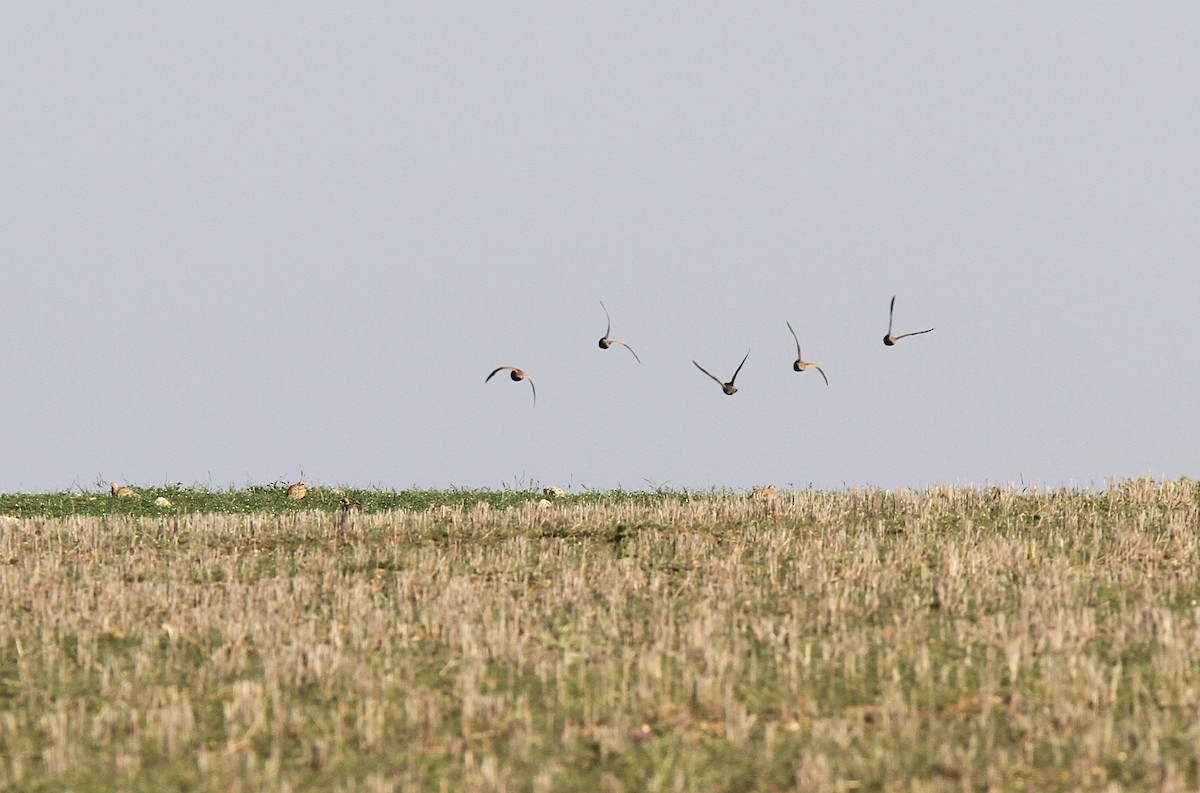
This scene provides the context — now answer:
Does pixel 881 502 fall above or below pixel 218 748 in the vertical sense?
above

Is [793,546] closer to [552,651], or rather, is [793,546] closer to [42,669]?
[552,651]

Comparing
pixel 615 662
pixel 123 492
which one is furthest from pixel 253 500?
pixel 615 662

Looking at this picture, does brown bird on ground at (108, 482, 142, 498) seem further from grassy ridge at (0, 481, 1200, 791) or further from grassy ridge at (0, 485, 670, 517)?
grassy ridge at (0, 481, 1200, 791)

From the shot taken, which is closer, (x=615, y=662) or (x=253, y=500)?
(x=615, y=662)

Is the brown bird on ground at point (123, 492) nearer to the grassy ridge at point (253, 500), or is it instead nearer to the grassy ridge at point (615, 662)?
the grassy ridge at point (253, 500)

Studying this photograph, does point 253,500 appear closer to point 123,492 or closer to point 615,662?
point 123,492

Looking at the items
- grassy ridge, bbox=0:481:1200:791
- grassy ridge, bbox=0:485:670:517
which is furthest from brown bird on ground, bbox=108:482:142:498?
grassy ridge, bbox=0:481:1200:791

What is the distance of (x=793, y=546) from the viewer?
17.7 meters

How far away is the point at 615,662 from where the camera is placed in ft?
37.3

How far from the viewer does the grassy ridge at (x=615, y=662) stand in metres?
9.23

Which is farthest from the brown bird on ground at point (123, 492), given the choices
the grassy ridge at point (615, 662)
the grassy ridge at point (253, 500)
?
the grassy ridge at point (615, 662)

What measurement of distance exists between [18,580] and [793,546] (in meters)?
9.72

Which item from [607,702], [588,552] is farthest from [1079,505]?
[607,702]

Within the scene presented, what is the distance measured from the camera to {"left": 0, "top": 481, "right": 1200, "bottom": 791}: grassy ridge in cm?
923
